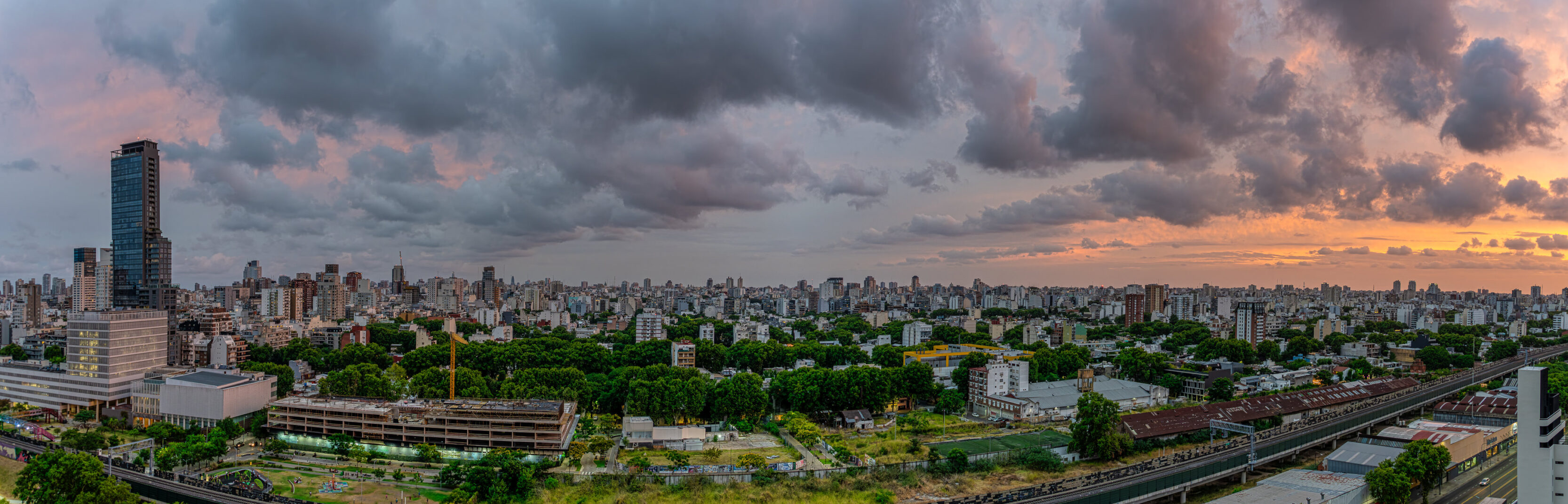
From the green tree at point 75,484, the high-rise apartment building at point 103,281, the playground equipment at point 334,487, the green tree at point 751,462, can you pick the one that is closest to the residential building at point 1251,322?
the green tree at point 751,462

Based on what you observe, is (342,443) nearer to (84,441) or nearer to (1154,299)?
(84,441)

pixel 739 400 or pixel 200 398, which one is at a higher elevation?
pixel 200 398

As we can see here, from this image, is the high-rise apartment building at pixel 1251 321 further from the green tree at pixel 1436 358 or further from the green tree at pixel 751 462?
the green tree at pixel 751 462

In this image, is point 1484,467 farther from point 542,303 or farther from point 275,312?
point 542,303

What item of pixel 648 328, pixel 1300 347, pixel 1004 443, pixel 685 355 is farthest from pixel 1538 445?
pixel 648 328

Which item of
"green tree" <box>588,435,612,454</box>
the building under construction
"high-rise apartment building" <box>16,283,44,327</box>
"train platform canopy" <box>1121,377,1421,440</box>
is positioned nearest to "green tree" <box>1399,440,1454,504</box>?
"train platform canopy" <box>1121,377,1421,440</box>

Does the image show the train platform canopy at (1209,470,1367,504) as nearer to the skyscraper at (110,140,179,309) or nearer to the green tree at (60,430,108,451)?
the green tree at (60,430,108,451)
